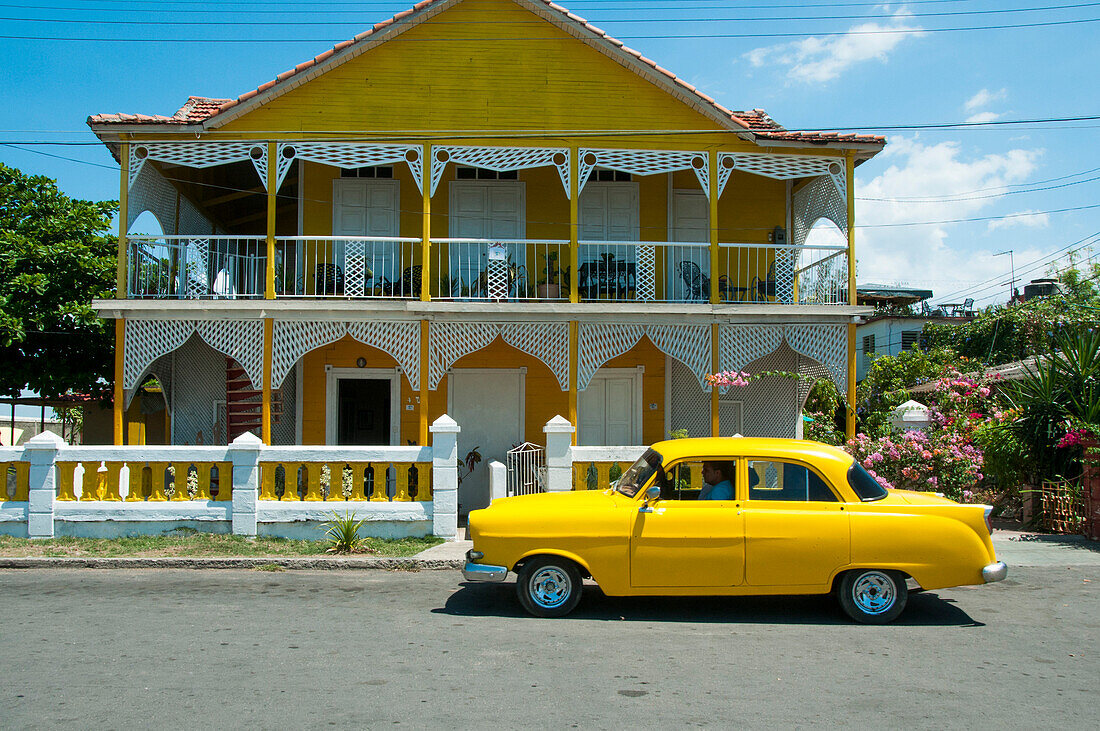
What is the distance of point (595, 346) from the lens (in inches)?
537

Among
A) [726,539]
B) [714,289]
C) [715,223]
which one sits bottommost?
[726,539]

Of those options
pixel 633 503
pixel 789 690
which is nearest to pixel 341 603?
pixel 633 503

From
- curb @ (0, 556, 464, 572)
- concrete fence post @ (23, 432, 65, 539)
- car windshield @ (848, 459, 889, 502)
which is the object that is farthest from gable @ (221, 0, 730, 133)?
car windshield @ (848, 459, 889, 502)

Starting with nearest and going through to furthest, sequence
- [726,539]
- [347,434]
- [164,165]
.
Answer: [726,539], [164,165], [347,434]

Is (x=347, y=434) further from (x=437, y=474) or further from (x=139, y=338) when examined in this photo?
(x=437, y=474)

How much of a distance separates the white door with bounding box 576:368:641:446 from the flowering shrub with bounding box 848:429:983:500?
4341 mm

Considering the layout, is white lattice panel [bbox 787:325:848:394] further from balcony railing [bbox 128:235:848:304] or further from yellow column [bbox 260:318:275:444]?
yellow column [bbox 260:318:275:444]

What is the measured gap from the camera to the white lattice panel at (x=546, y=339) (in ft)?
44.6

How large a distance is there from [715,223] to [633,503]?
7.67 m

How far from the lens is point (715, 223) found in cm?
1370

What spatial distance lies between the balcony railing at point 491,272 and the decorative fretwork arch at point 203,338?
52cm

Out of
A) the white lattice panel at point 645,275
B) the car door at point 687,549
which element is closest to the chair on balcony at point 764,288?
the white lattice panel at point 645,275

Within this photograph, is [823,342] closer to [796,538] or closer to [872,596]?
[872,596]

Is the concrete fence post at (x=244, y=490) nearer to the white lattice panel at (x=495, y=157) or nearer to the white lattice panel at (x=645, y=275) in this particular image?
the white lattice panel at (x=495, y=157)
